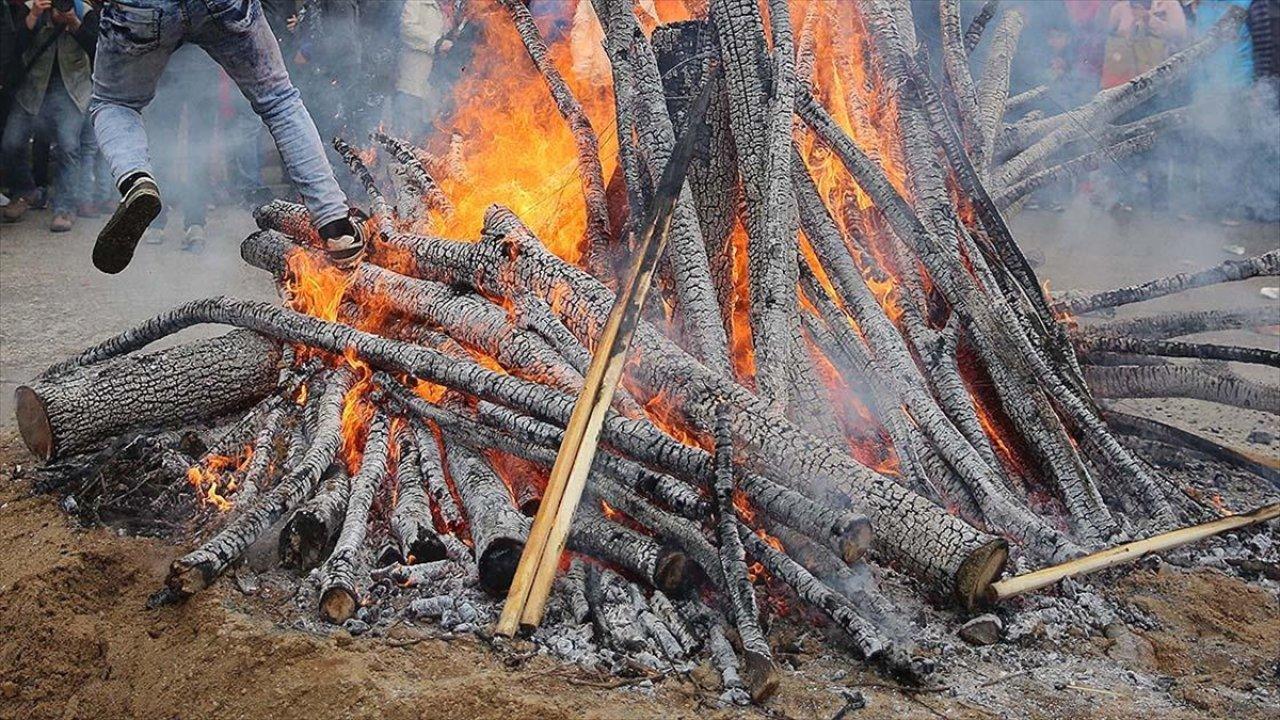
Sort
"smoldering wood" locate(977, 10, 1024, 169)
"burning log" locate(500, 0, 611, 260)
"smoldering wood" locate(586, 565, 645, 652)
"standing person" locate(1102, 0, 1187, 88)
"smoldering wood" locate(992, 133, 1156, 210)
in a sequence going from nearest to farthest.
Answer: "smoldering wood" locate(586, 565, 645, 652), "burning log" locate(500, 0, 611, 260), "smoldering wood" locate(977, 10, 1024, 169), "smoldering wood" locate(992, 133, 1156, 210), "standing person" locate(1102, 0, 1187, 88)

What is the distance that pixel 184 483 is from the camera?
14.6 ft

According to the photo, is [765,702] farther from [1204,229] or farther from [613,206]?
[1204,229]

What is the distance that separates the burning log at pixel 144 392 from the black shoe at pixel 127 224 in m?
0.52

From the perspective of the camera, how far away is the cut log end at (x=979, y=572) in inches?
133

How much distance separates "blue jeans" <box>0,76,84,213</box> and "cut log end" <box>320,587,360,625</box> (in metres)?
7.54

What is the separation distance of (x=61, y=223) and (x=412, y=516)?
22.7 ft

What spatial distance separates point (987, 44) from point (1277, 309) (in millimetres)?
2485

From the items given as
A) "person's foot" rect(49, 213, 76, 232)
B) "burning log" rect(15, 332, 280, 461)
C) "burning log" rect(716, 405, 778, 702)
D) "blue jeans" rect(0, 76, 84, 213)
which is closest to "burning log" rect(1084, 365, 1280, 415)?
"burning log" rect(716, 405, 778, 702)

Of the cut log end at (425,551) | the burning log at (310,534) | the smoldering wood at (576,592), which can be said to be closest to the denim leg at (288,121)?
the burning log at (310,534)

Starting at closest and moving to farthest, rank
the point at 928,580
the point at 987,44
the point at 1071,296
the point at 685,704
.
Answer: the point at 685,704
the point at 928,580
the point at 1071,296
the point at 987,44

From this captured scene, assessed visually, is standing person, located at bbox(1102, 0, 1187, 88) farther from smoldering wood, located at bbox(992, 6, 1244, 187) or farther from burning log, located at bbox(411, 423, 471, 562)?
burning log, located at bbox(411, 423, 471, 562)

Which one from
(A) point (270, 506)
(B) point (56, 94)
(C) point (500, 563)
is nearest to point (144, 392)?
(A) point (270, 506)

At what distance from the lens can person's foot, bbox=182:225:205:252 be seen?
8891 millimetres

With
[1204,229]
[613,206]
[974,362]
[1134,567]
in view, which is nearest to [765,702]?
[1134,567]
